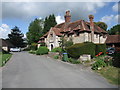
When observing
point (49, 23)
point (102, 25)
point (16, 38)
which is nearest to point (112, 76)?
point (49, 23)

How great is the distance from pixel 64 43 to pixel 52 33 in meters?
9.91

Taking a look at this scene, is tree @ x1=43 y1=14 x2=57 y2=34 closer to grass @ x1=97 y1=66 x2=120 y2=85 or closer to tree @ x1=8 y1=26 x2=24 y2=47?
tree @ x1=8 y1=26 x2=24 y2=47

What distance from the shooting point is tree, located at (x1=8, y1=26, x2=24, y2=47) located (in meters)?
63.4

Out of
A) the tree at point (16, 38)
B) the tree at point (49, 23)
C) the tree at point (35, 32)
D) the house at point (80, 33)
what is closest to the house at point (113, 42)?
the house at point (80, 33)

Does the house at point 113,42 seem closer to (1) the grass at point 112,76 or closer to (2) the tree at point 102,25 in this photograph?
(1) the grass at point 112,76

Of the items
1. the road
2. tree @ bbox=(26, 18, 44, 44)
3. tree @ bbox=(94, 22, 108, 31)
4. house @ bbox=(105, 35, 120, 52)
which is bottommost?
the road

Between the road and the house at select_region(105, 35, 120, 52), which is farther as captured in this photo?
the house at select_region(105, 35, 120, 52)

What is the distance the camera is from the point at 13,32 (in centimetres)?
6831

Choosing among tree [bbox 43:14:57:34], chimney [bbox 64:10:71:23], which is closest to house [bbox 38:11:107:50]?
chimney [bbox 64:10:71:23]

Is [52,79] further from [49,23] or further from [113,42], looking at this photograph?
[49,23]

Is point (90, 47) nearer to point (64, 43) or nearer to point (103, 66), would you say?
point (103, 66)

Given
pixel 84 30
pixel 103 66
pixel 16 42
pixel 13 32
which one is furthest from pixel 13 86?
pixel 13 32

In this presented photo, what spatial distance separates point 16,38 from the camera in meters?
64.0

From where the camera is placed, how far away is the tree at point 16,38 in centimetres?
6342
